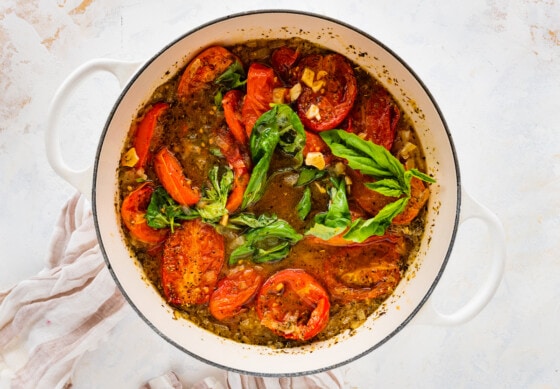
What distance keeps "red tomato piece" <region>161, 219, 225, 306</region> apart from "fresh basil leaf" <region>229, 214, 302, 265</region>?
0.09 metres

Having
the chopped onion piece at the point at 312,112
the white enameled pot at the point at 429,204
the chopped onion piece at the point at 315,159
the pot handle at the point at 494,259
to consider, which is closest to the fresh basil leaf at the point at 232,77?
the white enameled pot at the point at 429,204

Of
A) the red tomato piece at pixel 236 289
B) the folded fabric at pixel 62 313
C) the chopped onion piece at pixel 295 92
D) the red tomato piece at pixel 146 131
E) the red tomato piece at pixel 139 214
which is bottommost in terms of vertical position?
the folded fabric at pixel 62 313

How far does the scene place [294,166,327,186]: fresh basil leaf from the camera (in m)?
3.01

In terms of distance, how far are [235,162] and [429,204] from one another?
918mm

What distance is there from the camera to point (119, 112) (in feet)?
9.38

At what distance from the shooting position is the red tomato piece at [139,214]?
3.03m

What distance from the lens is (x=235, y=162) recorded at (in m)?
2.97

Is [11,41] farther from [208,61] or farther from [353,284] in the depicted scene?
[353,284]

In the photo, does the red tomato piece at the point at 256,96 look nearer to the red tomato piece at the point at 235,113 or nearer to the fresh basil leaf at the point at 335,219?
the red tomato piece at the point at 235,113

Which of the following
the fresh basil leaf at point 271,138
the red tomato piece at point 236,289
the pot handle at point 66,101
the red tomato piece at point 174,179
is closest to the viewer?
the pot handle at point 66,101

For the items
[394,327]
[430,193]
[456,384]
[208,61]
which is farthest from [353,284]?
[208,61]

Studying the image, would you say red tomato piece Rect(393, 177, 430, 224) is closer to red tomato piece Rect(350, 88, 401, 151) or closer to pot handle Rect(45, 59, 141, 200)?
red tomato piece Rect(350, 88, 401, 151)

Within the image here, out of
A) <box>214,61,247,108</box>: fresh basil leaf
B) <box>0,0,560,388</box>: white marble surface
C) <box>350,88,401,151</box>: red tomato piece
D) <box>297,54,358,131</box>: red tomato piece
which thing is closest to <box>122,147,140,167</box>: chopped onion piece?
<box>0,0,560,388</box>: white marble surface

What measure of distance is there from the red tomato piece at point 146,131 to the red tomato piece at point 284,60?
21.0 inches
